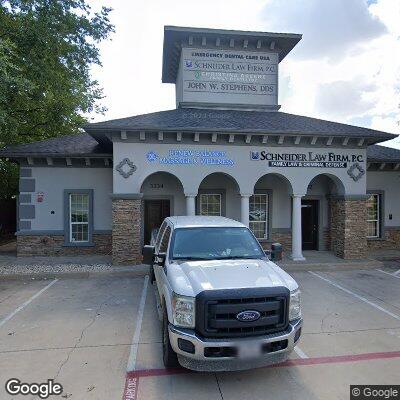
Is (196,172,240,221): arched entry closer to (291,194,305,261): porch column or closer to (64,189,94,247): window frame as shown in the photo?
(291,194,305,261): porch column

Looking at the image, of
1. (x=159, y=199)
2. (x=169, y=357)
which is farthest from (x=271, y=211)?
(x=169, y=357)

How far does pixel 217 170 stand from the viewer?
37.7ft

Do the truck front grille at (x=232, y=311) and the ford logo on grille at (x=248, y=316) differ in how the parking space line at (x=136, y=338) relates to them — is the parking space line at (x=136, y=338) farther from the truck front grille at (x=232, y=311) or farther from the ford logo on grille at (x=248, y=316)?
the ford logo on grille at (x=248, y=316)

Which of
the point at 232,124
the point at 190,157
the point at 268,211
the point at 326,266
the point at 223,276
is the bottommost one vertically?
the point at 326,266

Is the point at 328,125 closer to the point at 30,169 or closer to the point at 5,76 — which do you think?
the point at 5,76

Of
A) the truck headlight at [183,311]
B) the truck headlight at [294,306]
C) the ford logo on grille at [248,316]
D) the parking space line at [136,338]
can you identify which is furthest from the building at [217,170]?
the ford logo on grille at [248,316]

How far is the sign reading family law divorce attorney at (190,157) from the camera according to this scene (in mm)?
11148

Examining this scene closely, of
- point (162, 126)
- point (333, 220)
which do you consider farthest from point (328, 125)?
point (162, 126)

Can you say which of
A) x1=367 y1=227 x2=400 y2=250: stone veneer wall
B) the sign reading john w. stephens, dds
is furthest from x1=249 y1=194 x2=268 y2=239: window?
x1=367 y1=227 x2=400 y2=250: stone veneer wall

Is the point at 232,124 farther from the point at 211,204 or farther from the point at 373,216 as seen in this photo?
the point at 373,216

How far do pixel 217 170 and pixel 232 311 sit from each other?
7.90 meters

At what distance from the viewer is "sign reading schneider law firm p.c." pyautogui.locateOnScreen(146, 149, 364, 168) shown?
1123cm

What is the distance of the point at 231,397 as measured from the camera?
3.94 metres

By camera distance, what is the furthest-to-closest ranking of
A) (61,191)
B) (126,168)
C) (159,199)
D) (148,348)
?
(159,199)
(61,191)
(126,168)
(148,348)
